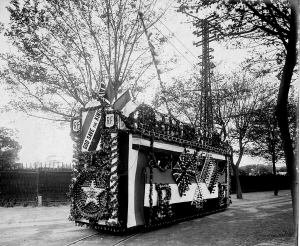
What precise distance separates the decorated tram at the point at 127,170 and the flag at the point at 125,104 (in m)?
0.17

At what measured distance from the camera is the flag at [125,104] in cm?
800

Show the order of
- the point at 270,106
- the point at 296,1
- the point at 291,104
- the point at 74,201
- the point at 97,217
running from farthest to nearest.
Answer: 1. the point at 270,106
2. the point at 291,104
3. the point at 74,201
4. the point at 97,217
5. the point at 296,1

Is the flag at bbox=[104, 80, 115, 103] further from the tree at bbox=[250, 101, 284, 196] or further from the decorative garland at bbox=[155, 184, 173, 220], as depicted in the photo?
the tree at bbox=[250, 101, 284, 196]

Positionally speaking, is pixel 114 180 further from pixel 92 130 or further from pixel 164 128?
pixel 164 128

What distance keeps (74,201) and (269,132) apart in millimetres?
18188

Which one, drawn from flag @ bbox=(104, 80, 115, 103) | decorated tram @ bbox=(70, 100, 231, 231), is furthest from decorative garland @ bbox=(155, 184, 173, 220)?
flag @ bbox=(104, 80, 115, 103)

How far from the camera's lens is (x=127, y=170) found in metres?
7.80

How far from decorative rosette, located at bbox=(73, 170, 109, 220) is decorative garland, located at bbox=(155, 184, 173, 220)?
1.74 metres

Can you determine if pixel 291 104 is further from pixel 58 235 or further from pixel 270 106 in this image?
pixel 58 235

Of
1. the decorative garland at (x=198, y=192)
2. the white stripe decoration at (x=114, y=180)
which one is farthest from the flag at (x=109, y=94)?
the decorative garland at (x=198, y=192)

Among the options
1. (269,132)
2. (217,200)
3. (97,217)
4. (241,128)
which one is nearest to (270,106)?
(241,128)

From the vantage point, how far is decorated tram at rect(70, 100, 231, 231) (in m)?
7.73

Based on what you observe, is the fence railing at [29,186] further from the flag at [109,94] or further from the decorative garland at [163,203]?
the flag at [109,94]

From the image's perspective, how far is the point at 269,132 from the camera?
21844 millimetres
